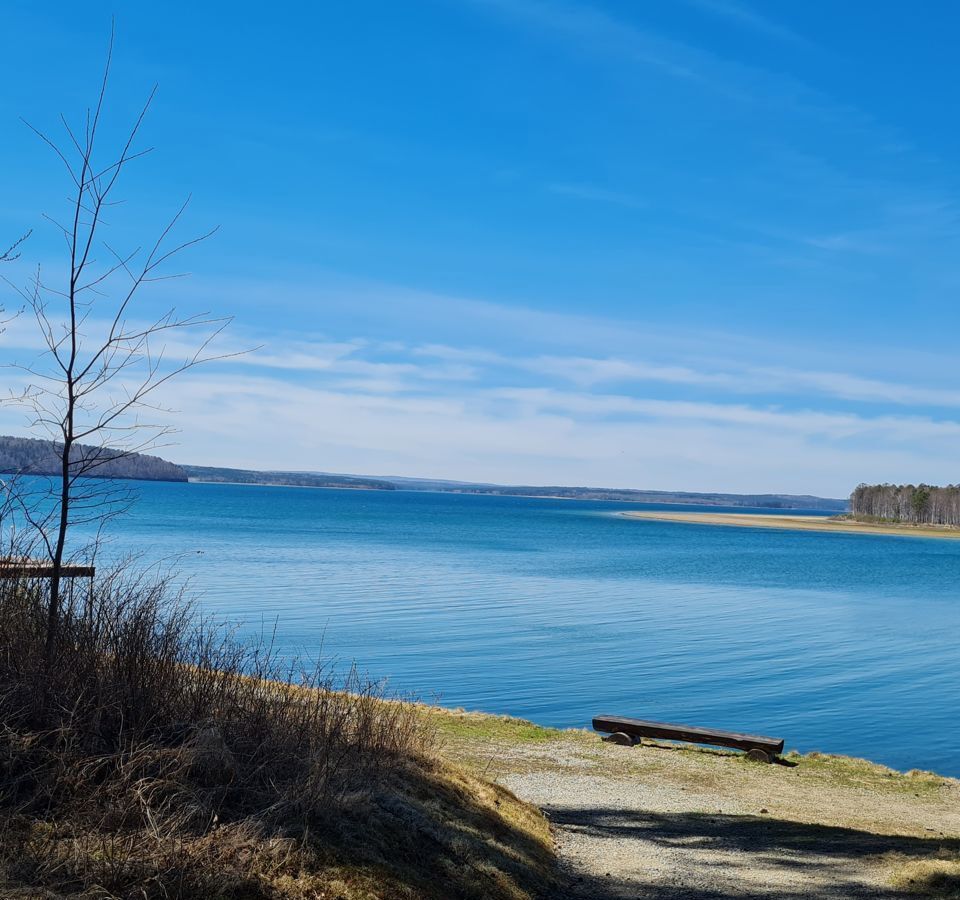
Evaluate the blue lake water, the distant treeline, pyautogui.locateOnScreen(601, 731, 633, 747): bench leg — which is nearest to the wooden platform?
the blue lake water

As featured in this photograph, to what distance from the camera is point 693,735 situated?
16.3m

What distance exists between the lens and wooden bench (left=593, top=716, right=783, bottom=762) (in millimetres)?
15859

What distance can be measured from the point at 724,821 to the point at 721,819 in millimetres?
119

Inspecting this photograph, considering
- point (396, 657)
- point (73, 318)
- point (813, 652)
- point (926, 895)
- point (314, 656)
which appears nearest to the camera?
point (73, 318)

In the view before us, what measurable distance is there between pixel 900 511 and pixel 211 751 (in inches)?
7346

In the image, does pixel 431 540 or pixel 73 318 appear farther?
pixel 431 540

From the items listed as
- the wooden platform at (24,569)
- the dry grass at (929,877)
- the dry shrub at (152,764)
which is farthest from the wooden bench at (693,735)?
the wooden platform at (24,569)

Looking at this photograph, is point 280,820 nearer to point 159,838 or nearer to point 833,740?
point 159,838

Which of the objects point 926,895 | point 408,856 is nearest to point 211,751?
point 408,856

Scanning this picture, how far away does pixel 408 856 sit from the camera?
281 inches

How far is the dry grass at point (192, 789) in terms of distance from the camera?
5594 mm

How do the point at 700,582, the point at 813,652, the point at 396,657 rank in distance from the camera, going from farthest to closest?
1. the point at 700,582
2. the point at 813,652
3. the point at 396,657

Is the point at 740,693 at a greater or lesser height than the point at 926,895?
lesser

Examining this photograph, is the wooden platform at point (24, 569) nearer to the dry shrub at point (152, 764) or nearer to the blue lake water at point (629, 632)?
the dry shrub at point (152, 764)
